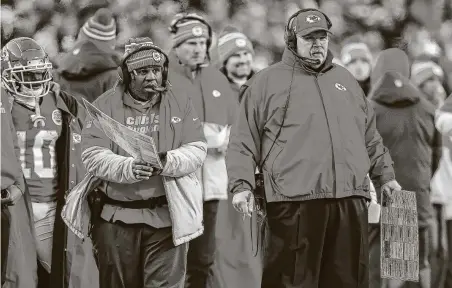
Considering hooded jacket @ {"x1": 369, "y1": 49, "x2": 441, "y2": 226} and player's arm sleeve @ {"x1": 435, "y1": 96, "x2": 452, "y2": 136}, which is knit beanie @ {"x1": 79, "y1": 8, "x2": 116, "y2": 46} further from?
player's arm sleeve @ {"x1": 435, "y1": 96, "x2": 452, "y2": 136}

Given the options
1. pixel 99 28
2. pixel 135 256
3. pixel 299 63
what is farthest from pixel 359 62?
pixel 135 256

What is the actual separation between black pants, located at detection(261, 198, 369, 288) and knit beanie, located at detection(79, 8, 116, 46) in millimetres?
2461

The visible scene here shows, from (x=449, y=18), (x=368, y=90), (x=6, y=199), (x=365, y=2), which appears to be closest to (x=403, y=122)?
(x=368, y=90)

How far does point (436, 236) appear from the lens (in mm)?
7250

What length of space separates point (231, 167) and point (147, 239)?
547mm

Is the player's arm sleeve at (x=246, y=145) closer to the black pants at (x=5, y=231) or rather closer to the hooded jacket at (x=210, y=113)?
Result: the hooded jacket at (x=210, y=113)

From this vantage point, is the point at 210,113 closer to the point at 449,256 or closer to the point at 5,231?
the point at 5,231

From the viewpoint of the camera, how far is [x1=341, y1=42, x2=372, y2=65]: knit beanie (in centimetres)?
785

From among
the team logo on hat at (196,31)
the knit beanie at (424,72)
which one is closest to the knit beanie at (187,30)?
the team logo on hat at (196,31)

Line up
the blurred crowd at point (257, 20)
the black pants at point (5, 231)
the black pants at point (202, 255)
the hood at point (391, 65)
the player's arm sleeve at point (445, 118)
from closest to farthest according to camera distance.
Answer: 1. the black pants at point (5, 231)
2. the black pants at point (202, 255)
3. the player's arm sleeve at point (445, 118)
4. the hood at point (391, 65)
5. the blurred crowd at point (257, 20)

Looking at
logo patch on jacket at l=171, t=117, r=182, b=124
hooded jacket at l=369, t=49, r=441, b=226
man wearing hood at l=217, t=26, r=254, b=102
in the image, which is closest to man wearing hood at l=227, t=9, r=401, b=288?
logo patch on jacket at l=171, t=117, r=182, b=124

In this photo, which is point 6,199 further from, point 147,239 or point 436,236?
point 436,236

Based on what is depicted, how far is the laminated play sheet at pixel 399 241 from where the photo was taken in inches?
209

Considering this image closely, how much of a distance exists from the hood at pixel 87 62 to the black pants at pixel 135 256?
175 cm
